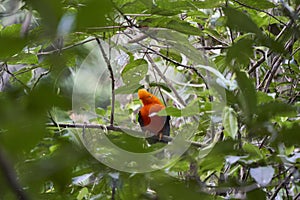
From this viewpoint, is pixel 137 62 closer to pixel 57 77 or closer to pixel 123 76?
pixel 123 76

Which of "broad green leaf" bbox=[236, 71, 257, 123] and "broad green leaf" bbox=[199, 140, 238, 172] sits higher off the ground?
"broad green leaf" bbox=[236, 71, 257, 123]

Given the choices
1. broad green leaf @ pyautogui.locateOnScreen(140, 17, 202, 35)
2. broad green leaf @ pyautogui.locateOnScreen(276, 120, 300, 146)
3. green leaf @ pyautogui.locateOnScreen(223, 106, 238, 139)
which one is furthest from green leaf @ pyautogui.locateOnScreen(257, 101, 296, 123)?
broad green leaf @ pyautogui.locateOnScreen(140, 17, 202, 35)

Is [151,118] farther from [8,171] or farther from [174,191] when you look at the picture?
[8,171]

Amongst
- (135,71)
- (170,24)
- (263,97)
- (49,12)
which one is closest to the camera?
(49,12)

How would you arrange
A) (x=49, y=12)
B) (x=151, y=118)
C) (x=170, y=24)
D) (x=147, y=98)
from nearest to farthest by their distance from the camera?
(x=49, y=12), (x=170, y=24), (x=151, y=118), (x=147, y=98)

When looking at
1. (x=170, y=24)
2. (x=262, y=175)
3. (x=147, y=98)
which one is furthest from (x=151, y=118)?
(x=262, y=175)

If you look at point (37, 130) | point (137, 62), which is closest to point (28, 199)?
point (37, 130)

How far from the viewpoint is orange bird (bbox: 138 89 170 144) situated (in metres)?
2.21

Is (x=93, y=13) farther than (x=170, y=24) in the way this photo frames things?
No

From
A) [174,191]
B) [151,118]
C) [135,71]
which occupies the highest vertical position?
[174,191]

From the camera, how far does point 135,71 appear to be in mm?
1695

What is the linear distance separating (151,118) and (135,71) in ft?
2.28

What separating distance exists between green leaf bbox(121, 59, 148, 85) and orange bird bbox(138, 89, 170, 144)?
0.38 metres

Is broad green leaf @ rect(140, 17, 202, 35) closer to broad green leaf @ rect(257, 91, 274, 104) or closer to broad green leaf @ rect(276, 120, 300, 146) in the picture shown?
broad green leaf @ rect(257, 91, 274, 104)
